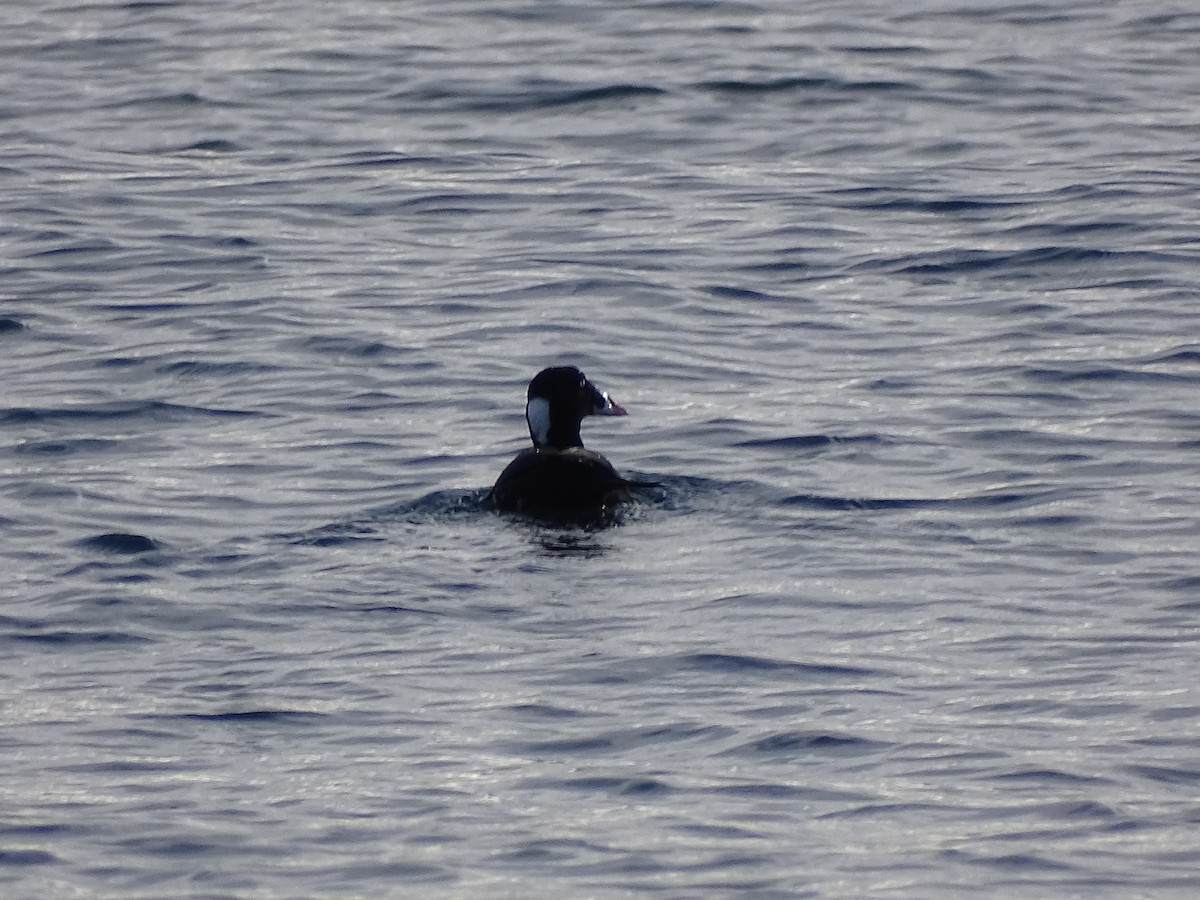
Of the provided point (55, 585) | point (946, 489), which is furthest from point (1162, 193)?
point (55, 585)

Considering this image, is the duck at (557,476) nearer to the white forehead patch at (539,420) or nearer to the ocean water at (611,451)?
the white forehead patch at (539,420)

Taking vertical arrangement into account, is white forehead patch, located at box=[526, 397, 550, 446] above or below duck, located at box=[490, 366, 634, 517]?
above

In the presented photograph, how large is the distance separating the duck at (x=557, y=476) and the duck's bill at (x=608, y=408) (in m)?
0.45

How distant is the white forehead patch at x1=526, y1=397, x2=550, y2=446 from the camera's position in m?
11.3

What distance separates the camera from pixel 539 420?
1136 centimetres

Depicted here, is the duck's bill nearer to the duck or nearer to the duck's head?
the duck's head

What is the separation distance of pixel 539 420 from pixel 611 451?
3.13 ft

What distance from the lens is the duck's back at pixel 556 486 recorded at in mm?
10656

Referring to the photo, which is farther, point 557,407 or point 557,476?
point 557,407

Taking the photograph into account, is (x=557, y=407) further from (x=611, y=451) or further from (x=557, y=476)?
(x=611, y=451)

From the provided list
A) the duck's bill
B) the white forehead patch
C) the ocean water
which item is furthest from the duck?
the duck's bill

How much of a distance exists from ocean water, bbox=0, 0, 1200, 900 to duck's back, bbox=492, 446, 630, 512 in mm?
179

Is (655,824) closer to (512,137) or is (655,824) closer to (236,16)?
(512,137)

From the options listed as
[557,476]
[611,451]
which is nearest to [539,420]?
[557,476]
